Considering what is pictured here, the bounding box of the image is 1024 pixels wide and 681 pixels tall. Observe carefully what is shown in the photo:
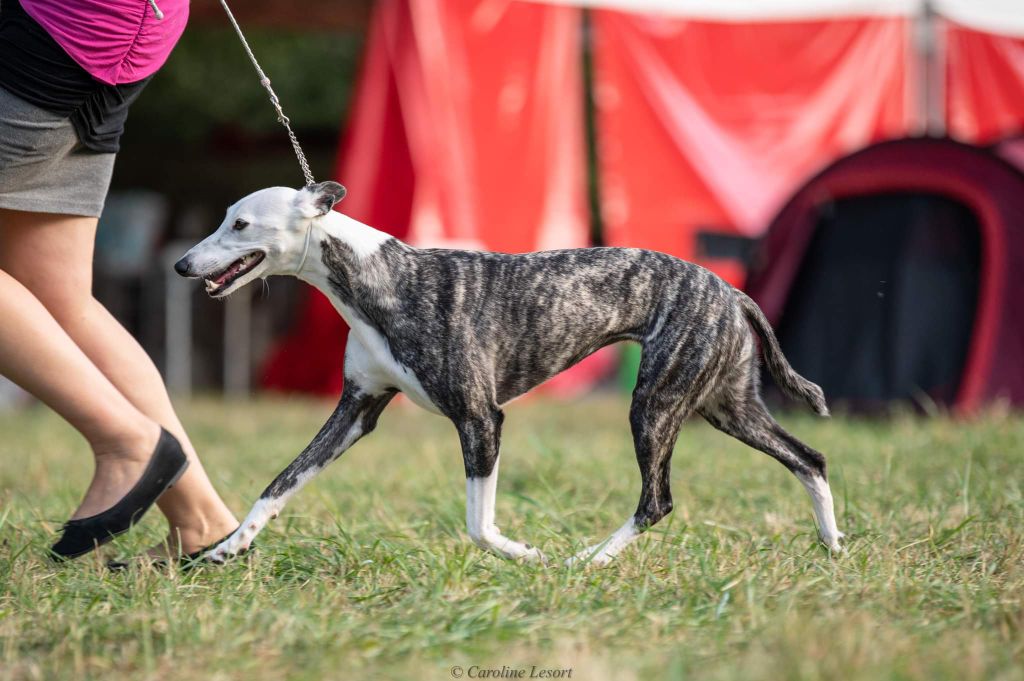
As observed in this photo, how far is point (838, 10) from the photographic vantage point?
9.59 m

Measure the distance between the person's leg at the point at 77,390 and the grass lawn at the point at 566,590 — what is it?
24cm

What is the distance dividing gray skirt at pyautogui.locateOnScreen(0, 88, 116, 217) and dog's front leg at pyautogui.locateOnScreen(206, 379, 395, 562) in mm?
819

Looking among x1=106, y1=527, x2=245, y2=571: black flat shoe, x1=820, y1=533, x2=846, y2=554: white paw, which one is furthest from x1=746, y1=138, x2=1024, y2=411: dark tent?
x1=106, y1=527, x2=245, y2=571: black flat shoe

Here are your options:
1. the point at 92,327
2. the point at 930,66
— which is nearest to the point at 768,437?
the point at 92,327

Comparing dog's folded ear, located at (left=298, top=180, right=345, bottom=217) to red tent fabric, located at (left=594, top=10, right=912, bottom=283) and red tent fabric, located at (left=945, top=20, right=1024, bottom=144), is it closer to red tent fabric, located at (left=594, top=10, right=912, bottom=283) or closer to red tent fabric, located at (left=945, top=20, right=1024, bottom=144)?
red tent fabric, located at (left=594, top=10, right=912, bottom=283)

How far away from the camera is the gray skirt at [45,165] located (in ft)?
9.19

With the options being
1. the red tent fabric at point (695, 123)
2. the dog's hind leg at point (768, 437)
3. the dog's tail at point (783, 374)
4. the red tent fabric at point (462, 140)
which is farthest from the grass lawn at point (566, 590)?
the red tent fabric at point (695, 123)

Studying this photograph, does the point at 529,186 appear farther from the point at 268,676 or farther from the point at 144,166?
the point at 268,676

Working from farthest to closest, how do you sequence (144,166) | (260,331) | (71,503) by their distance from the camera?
(144,166) → (260,331) → (71,503)

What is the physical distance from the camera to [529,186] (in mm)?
9023

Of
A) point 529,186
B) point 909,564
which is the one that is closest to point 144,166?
point 529,186

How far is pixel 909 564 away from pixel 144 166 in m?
12.0

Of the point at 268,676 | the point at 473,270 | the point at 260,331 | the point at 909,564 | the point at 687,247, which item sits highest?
the point at 473,270

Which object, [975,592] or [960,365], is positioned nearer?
[975,592]
